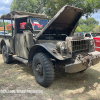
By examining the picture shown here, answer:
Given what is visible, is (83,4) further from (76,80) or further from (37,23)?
(76,80)

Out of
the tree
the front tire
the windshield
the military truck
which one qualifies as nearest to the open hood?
the military truck

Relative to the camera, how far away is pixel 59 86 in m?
3.31

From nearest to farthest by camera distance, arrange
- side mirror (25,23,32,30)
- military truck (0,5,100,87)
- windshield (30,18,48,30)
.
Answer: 1. military truck (0,5,100,87)
2. side mirror (25,23,32,30)
3. windshield (30,18,48,30)

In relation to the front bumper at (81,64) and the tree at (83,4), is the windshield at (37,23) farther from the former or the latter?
the tree at (83,4)

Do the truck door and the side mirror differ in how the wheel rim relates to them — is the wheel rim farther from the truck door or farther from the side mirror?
the side mirror

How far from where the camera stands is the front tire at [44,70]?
119 inches

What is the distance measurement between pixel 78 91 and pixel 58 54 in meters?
1.08

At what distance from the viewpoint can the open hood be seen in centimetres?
351

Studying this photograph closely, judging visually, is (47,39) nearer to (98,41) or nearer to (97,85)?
(97,85)

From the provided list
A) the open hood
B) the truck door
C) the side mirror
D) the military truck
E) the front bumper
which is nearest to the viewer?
the front bumper

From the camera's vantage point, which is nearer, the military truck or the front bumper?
the front bumper

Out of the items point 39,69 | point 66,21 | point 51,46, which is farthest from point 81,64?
point 66,21

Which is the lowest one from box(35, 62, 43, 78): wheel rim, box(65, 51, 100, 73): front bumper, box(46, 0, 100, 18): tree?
box(35, 62, 43, 78): wheel rim

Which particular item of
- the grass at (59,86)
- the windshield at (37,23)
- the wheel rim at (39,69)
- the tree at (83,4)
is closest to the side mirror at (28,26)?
the windshield at (37,23)
